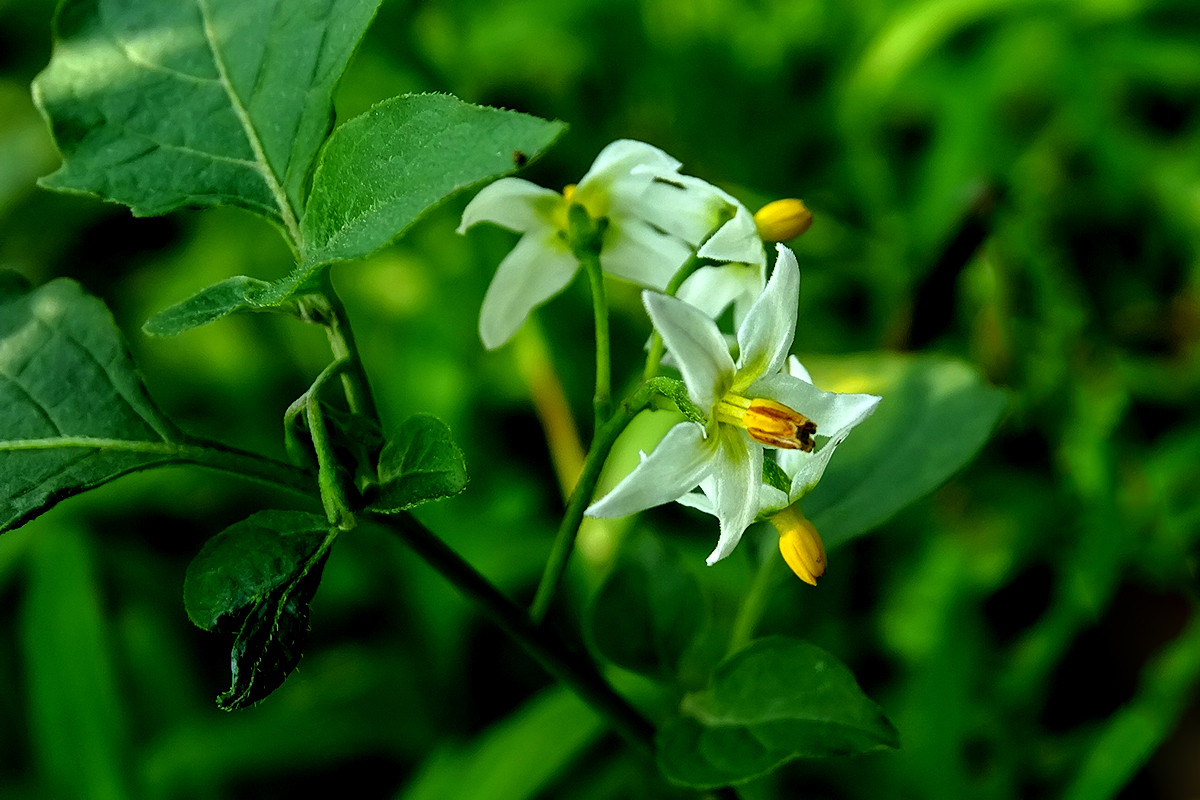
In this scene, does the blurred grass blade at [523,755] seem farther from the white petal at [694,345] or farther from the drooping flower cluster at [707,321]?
the white petal at [694,345]

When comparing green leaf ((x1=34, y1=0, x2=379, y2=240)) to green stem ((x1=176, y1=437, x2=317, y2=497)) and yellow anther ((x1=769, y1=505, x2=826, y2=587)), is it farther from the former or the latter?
yellow anther ((x1=769, y1=505, x2=826, y2=587))

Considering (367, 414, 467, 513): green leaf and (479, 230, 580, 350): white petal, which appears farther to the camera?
(479, 230, 580, 350): white petal

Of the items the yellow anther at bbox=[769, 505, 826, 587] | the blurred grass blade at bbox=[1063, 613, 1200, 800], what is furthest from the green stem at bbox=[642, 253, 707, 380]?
the blurred grass blade at bbox=[1063, 613, 1200, 800]

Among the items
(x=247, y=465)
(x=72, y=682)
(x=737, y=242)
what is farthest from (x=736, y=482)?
(x=72, y=682)

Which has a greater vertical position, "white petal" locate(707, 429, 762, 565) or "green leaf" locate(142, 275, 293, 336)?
"green leaf" locate(142, 275, 293, 336)

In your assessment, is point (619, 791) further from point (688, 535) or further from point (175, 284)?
point (175, 284)

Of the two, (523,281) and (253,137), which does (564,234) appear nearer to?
(523,281)

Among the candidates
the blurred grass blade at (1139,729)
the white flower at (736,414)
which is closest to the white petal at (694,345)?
the white flower at (736,414)
